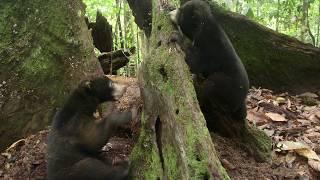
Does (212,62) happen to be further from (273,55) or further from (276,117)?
(273,55)

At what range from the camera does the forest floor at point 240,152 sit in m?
4.67

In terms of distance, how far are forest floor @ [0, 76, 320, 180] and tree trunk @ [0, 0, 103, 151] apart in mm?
333

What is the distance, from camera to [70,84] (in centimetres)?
579

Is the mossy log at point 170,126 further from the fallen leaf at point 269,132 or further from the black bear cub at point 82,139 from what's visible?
the fallen leaf at point 269,132

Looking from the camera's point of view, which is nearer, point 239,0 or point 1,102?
point 1,102

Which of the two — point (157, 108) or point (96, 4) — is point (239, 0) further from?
point (157, 108)

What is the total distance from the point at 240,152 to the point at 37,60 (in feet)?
9.01

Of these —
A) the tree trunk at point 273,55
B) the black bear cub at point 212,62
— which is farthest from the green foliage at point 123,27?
the black bear cub at point 212,62

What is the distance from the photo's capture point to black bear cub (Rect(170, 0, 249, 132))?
5.58 metres

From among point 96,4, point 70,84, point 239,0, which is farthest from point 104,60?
point 96,4

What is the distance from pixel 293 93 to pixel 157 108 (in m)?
5.33

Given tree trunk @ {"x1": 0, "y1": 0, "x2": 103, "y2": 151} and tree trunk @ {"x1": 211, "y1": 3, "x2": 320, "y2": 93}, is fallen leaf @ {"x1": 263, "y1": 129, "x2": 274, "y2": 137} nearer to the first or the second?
A: tree trunk @ {"x1": 0, "y1": 0, "x2": 103, "y2": 151}

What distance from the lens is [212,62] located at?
5.95 m

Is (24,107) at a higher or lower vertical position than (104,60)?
lower
